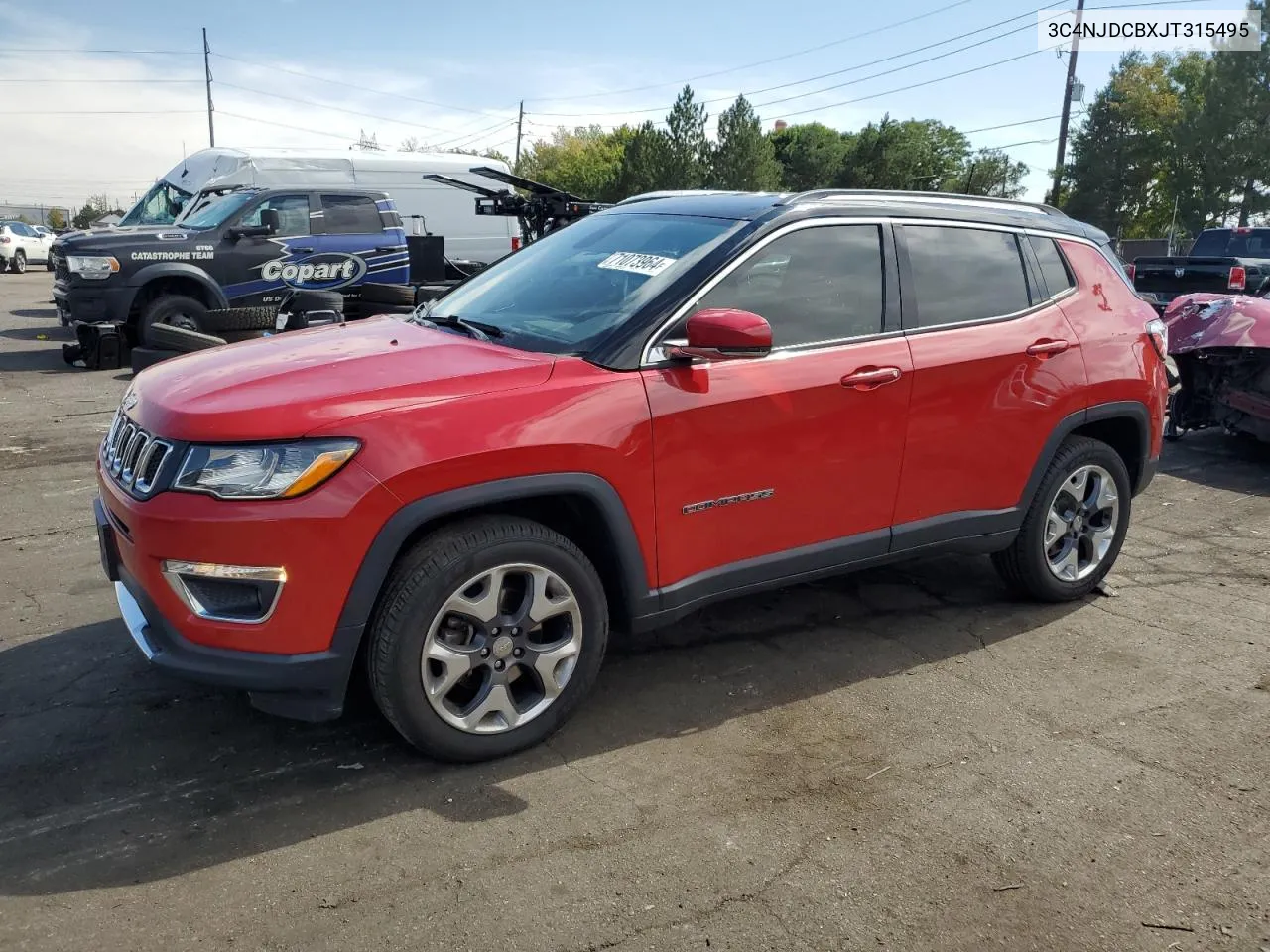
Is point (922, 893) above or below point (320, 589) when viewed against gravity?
below

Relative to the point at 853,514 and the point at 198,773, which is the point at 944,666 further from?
the point at 198,773

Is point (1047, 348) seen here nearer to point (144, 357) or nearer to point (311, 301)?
point (144, 357)

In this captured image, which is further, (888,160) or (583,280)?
(888,160)

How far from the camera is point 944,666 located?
13.6ft

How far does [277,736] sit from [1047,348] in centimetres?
341

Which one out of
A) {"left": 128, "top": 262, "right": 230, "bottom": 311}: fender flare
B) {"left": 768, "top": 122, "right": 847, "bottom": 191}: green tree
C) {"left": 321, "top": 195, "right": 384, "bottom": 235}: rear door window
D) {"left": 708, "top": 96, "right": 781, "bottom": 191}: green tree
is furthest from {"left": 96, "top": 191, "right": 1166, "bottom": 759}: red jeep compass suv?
{"left": 768, "top": 122, "right": 847, "bottom": 191}: green tree

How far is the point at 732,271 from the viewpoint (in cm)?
362

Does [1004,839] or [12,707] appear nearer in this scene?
[1004,839]

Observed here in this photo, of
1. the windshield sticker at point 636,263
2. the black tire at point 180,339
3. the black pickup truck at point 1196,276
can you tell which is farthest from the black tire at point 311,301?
the black pickup truck at point 1196,276

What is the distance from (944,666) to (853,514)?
792 millimetres

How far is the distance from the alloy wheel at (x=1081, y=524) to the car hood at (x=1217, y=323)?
11.5ft

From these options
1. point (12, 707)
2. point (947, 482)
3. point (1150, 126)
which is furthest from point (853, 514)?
point (1150, 126)

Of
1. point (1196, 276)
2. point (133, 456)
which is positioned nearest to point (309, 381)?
point (133, 456)

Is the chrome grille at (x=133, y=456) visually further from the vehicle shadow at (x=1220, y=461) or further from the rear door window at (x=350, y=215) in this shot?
the rear door window at (x=350, y=215)
